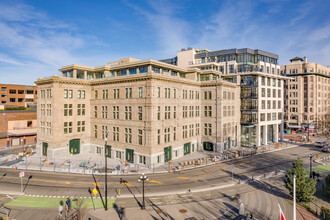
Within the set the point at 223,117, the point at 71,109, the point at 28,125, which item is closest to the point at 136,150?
the point at 71,109

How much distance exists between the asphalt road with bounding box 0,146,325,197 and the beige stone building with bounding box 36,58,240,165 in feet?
24.7

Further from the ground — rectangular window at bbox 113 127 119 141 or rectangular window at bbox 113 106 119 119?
rectangular window at bbox 113 106 119 119

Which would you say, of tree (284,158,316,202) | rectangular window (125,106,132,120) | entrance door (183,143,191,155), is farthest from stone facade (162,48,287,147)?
tree (284,158,316,202)

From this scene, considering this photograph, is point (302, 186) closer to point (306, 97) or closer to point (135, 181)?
point (135, 181)

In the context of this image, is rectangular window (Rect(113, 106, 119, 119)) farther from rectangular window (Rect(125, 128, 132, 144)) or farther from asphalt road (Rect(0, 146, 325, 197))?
asphalt road (Rect(0, 146, 325, 197))

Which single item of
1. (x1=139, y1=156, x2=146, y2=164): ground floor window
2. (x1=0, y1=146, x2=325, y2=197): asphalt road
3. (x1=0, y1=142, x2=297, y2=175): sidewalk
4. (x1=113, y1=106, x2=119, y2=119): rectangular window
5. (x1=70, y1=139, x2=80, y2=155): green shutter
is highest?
(x1=113, y1=106, x2=119, y2=119): rectangular window

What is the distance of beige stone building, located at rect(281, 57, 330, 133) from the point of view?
83.2 m

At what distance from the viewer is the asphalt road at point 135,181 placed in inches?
1084

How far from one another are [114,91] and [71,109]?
1035cm

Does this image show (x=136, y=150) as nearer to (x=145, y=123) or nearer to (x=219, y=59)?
(x=145, y=123)

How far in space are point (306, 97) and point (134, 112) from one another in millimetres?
75609

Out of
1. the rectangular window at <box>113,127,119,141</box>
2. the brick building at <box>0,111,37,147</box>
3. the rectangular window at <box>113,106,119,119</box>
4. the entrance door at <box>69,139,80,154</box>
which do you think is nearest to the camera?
the rectangular window at <box>113,127,119,141</box>

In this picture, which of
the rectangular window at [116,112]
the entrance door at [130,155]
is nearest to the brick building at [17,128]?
the rectangular window at [116,112]

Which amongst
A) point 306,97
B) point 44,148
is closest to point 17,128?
point 44,148
